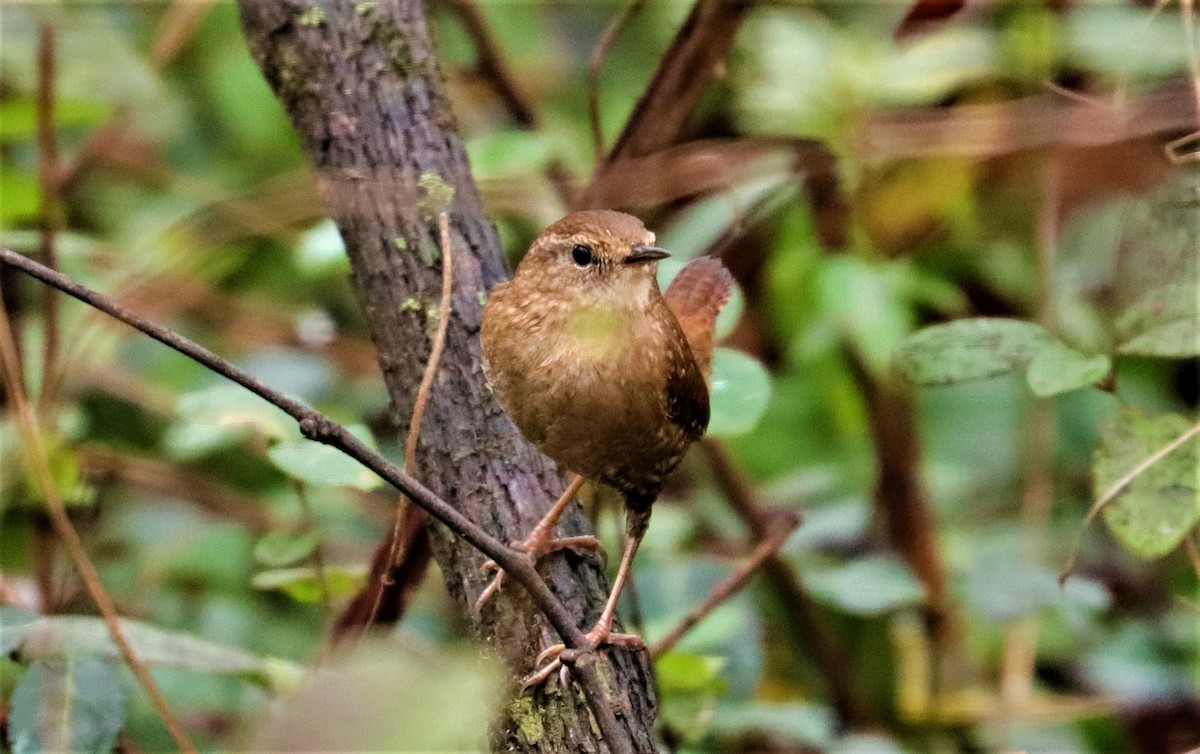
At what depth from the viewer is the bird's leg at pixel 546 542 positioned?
185cm

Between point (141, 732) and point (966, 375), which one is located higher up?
point (966, 375)

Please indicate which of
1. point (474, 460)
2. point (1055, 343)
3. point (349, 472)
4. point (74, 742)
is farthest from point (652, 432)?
point (74, 742)

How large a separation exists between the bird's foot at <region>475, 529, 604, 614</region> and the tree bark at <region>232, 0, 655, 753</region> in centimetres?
2

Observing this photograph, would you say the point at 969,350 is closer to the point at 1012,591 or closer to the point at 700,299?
the point at 700,299

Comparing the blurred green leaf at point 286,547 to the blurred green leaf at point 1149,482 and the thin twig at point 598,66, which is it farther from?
the blurred green leaf at point 1149,482

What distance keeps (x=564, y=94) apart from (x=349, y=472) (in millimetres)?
3744

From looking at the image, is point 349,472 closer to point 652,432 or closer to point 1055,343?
point 652,432

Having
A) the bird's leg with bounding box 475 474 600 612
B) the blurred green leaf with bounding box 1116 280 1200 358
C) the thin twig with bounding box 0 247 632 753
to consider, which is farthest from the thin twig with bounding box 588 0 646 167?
the thin twig with bounding box 0 247 632 753

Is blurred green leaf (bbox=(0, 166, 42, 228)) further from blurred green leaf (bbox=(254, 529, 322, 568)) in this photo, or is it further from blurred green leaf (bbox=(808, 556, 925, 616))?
blurred green leaf (bbox=(808, 556, 925, 616))

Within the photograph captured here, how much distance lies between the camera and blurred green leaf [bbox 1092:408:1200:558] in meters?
2.09

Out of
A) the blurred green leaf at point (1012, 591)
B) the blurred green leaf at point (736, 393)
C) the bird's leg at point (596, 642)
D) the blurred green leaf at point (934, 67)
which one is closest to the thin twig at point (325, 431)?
the bird's leg at point (596, 642)

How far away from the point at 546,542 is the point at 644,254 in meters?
0.49

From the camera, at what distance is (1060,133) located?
2854 millimetres

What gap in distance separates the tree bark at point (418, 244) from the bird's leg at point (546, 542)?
0.02 meters
